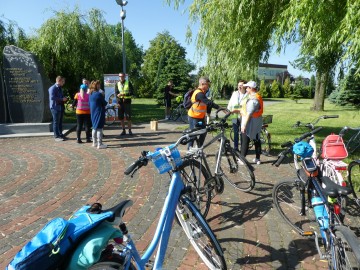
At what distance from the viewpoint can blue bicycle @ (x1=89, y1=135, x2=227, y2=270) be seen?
2363mm

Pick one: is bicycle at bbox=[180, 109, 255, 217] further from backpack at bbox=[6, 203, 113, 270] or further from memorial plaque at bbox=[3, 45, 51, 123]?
memorial plaque at bbox=[3, 45, 51, 123]

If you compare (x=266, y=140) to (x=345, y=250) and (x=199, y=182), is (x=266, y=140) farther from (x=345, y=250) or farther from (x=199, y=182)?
(x=345, y=250)

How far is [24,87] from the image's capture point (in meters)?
10.5

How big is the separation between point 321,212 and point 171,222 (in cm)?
140

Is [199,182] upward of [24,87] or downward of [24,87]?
downward

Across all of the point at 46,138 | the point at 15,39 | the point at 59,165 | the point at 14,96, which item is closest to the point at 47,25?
the point at 15,39

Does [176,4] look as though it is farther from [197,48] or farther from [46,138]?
[46,138]

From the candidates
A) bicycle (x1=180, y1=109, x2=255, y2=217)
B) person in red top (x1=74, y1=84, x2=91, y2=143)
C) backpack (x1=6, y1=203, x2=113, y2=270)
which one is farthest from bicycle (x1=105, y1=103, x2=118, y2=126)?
backpack (x1=6, y1=203, x2=113, y2=270)

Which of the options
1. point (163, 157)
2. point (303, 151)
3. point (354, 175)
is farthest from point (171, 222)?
point (354, 175)

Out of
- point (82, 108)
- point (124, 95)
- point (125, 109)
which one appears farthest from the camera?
point (125, 109)

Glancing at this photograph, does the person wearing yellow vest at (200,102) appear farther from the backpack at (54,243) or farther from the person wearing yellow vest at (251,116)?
the backpack at (54,243)

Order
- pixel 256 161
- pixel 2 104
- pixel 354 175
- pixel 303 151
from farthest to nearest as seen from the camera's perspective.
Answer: pixel 2 104 < pixel 256 161 < pixel 354 175 < pixel 303 151

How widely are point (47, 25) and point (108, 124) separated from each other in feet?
22.3

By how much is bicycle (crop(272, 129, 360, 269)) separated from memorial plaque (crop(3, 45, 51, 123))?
9.47 m
